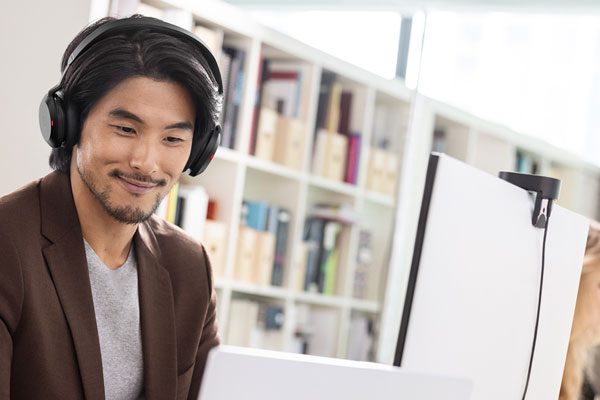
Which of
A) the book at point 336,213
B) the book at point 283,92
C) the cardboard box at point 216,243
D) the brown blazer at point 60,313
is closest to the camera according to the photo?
the brown blazer at point 60,313

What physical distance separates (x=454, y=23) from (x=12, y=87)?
2.85 metres

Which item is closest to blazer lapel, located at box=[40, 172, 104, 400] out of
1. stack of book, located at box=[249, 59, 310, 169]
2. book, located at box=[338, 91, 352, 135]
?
stack of book, located at box=[249, 59, 310, 169]

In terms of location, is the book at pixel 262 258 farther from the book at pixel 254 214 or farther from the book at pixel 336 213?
the book at pixel 336 213

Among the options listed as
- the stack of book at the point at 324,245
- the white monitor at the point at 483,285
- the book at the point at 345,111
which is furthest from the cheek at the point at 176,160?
the book at the point at 345,111

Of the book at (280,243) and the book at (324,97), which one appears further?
the book at (324,97)

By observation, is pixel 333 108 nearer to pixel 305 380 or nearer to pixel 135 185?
pixel 135 185

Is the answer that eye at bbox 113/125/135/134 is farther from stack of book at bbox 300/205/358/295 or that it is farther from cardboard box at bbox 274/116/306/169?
stack of book at bbox 300/205/358/295

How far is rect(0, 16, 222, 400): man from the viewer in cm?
124

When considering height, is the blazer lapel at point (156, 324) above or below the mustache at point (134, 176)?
below

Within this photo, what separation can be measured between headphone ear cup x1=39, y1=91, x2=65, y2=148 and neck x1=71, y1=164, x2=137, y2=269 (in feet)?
0.22

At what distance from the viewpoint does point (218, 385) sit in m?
0.75

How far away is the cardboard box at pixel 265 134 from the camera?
359 centimetres

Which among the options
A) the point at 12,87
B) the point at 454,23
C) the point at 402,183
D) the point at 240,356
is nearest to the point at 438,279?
the point at 240,356

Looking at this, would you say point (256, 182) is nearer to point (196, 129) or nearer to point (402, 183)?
point (402, 183)
